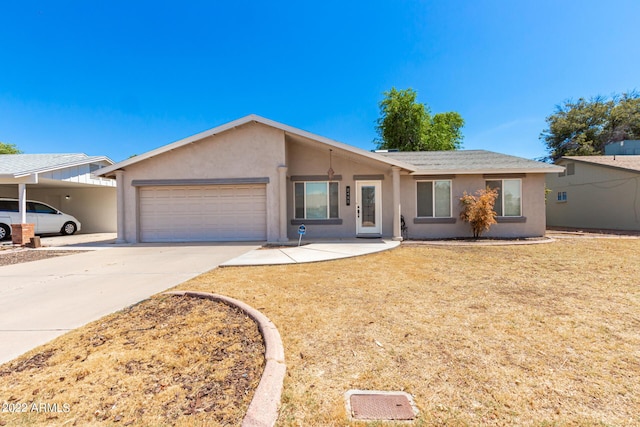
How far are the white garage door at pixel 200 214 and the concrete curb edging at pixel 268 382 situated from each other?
7955 mm

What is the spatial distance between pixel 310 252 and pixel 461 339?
5.78m

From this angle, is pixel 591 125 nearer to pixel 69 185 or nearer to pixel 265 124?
pixel 265 124

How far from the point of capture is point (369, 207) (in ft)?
39.1

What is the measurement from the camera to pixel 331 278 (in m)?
5.65

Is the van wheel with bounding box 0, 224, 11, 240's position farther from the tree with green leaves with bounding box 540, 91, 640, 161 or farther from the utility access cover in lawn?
the tree with green leaves with bounding box 540, 91, 640, 161

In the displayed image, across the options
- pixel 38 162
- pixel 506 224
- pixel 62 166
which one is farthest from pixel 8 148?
pixel 506 224

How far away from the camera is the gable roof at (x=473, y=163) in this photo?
1116 centimetres

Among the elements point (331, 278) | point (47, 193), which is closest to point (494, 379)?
point (331, 278)

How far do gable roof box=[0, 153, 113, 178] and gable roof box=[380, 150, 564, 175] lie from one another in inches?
641

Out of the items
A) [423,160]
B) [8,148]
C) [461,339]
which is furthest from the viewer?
[8,148]

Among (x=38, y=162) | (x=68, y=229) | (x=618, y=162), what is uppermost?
(x=618, y=162)

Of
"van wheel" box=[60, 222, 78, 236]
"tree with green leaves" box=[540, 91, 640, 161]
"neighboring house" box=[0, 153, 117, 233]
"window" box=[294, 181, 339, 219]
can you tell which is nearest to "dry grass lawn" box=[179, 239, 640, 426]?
"window" box=[294, 181, 339, 219]

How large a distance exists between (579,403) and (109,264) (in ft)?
29.5

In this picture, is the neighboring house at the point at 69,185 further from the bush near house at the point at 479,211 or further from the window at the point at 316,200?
the bush near house at the point at 479,211
